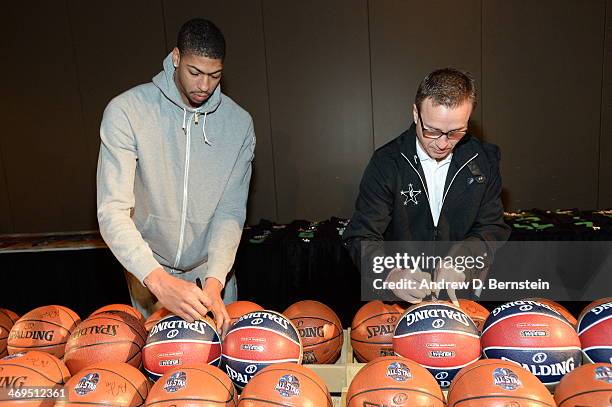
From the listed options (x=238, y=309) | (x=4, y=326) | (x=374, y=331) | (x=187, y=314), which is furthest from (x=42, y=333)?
(x=374, y=331)

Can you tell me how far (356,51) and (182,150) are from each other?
127 inches

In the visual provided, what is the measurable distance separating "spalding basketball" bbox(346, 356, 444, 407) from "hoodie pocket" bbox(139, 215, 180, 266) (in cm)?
110

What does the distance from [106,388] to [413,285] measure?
1.02 m

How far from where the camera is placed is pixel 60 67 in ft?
16.1

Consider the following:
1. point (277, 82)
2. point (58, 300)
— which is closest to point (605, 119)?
point (277, 82)

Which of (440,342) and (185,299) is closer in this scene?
(440,342)

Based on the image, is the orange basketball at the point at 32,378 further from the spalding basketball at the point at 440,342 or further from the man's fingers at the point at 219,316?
the spalding basketball at the point at 440,342

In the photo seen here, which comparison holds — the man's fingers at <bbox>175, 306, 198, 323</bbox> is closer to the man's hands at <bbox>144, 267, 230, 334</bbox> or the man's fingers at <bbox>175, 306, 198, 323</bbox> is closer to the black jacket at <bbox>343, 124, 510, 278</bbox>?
the man's hands at <bbox>144, 267, 230, 334</bbox>

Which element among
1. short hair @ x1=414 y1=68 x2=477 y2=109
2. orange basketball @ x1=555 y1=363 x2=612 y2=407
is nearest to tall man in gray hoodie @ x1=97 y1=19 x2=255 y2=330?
short hair @ x1=414 y1=68 x2=477 y2=109

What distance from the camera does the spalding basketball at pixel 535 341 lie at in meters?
1.33

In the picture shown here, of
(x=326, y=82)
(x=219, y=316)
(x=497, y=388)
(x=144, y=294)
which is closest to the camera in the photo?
(x=497, y=388)

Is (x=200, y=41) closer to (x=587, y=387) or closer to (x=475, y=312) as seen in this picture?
(x=475, y=312)

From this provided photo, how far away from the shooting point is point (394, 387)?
3.90 ft

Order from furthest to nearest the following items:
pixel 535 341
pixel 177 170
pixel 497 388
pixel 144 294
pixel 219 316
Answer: pixel 144 294 → pixel 177 170 → pixel 219 316 → pixel 535 341 → pixel 497 388
